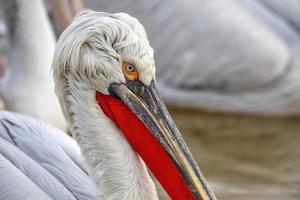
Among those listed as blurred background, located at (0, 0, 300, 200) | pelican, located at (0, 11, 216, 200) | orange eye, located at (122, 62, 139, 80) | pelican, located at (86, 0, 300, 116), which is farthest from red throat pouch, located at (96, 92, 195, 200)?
pelican, located at (86, 0, 300, 116)

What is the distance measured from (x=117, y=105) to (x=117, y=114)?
32mm

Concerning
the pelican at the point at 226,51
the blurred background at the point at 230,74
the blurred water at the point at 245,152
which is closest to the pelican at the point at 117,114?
the blurred water at the point at 245,152

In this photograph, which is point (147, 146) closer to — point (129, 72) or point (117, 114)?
point (117, 114)

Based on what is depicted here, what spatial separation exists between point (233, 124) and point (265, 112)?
→ 10.2 inches

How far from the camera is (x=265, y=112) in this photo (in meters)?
8.16

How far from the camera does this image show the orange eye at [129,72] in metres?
4.07

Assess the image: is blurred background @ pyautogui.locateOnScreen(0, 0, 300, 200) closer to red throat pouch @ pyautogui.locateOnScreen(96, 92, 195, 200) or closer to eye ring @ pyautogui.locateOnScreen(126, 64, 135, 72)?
red throat pouch @ pyautogui.locateOnScreen(96, 92, 195, 200)

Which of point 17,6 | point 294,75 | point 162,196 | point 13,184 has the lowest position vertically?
point 13,184

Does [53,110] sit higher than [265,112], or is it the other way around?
[265,112]

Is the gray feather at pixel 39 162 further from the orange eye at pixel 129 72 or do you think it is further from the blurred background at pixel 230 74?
the blurred background at pixel 230 74

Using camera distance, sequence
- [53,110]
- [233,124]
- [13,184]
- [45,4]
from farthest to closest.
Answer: [233,124], [45,4], [53,110], [13,184]

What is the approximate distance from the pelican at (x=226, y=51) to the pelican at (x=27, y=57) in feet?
6.31

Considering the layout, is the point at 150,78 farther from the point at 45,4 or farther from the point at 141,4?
the point at 141,4

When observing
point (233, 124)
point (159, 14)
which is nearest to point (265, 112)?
point (233, 124)
